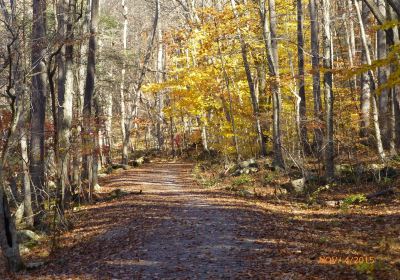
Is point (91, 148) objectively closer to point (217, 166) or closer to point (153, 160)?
point (217, 166)

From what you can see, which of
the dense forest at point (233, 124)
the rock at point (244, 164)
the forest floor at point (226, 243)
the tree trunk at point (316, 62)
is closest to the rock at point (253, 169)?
the dense forest at point (233, 124)

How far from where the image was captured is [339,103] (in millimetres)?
22234

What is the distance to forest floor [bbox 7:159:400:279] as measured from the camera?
25.6ft

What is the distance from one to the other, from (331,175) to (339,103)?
22.6 ft

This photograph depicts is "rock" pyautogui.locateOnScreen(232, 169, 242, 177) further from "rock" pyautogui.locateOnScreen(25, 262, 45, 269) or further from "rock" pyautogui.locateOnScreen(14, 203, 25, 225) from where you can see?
"rock" pyautogui.locateOnScreen(25, 262, 45, 269)

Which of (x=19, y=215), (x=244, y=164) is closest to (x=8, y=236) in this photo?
(x=19, y=215)

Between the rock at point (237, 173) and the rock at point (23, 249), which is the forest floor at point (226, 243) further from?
the rock at point (237, 173)

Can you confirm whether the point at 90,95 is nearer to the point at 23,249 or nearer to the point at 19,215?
the point at 19,215

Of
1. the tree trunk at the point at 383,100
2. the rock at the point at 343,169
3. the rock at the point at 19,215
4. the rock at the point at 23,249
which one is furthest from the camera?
→ the tree trunk at the point at 383,100

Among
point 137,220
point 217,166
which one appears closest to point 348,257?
point 137,220
